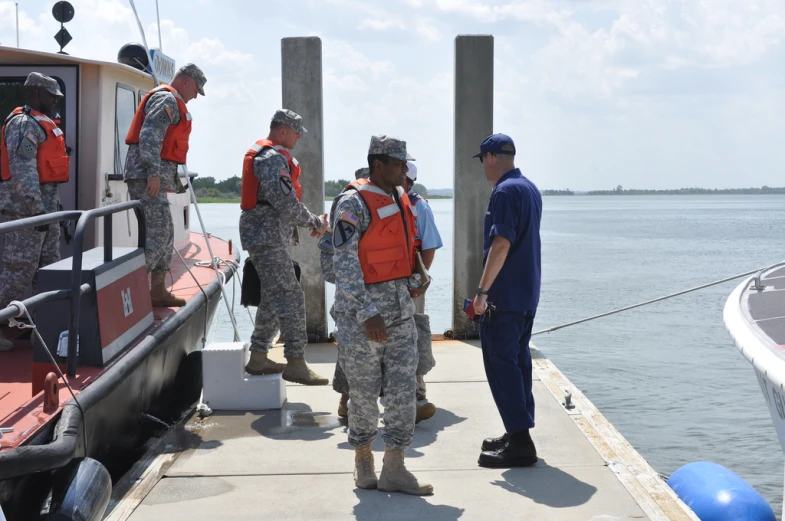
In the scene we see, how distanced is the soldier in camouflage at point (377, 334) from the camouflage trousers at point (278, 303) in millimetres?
1657

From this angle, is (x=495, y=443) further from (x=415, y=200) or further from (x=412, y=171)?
(x=412, y=171)

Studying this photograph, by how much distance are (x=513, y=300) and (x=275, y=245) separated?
6.08 ft

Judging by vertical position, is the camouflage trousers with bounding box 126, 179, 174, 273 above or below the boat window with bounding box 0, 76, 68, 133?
below

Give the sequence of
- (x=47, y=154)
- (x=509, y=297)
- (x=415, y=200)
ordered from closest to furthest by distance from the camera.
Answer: (x=509, y=297) < (x=47, y=154) < (x=415, y=200)

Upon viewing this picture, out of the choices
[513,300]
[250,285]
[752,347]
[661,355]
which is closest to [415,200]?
[513,300]

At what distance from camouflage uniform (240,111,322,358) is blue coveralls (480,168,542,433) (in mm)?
1494

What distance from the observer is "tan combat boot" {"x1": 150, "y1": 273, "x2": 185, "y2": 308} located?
605 centimetres

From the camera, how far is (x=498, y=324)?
468 cm

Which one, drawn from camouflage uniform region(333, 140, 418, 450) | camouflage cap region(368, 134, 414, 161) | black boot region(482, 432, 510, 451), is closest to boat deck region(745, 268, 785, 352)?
black boot region(482, 432, 510, 451)

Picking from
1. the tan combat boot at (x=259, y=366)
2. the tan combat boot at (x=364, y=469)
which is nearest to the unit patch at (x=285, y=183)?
the tan combat boot at (x=259, y=366)

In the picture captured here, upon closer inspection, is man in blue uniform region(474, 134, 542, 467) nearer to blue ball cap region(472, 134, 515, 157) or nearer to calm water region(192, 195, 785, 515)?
blue ball cap region(472, 134, 515, 157)

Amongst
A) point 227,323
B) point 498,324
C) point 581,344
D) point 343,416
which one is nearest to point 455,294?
point 343,416

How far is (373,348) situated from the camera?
417cm

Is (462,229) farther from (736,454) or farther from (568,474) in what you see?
(568,474)
